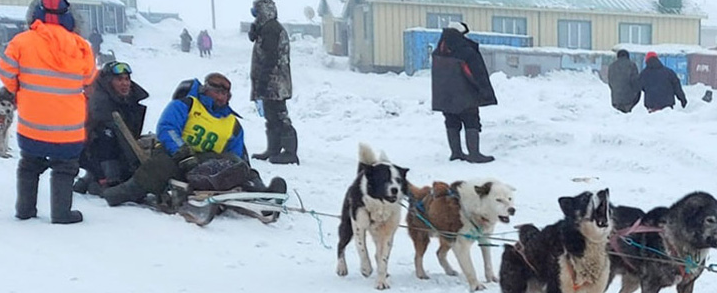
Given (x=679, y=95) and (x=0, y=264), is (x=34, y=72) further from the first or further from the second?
(x=679, y=95)

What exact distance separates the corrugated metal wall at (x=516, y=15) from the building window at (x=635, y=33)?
15 cm

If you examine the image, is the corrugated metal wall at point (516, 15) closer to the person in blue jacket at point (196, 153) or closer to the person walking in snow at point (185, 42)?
the person walking in snow at point (185, 42)

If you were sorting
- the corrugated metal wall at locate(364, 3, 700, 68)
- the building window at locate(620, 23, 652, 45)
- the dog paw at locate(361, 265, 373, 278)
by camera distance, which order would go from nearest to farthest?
the dog paw at locate(361, 265, 373, 278), the corrugated metal wall at locate(364, 3, 700, 68), the building window at locate(620, 23, 652, 45)

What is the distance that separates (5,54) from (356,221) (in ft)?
7.92

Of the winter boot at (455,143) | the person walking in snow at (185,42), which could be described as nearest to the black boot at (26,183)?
the winter boot at (455,143)

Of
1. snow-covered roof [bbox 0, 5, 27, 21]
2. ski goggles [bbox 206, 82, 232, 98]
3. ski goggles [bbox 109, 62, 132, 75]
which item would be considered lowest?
ski goggles [bbox 206, 82, 232, 98]

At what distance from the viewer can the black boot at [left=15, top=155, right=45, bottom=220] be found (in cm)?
531

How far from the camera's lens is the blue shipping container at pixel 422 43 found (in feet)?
84.0

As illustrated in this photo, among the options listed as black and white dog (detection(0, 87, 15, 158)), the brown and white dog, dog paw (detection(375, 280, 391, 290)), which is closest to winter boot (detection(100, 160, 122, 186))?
black and white dog (detection(0, 87, 15, 158))

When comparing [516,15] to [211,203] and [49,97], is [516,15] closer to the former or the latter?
[211,203]

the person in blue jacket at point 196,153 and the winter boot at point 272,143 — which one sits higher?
the person in blue jacket at point 196,153

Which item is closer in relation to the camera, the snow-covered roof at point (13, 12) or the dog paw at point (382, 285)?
the dog paw at point (382, 285)

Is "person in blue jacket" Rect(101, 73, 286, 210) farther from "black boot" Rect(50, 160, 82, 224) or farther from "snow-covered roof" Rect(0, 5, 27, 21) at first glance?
"snow-covered roof" Rect(0, 5, 27, 21)

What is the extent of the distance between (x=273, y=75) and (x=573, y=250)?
5.53 meters
